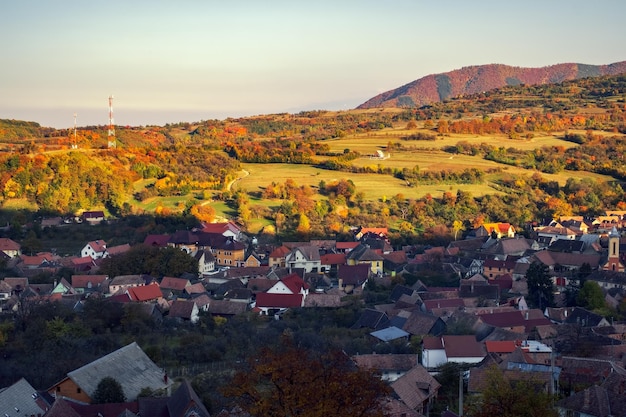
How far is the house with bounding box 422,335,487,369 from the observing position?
21281 mm

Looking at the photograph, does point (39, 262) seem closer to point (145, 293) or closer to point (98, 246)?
point (98, 246)

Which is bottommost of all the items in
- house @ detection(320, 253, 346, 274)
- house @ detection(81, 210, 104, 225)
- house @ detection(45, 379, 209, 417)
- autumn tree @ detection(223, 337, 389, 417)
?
house @ detection(320, 253, 346, 274)

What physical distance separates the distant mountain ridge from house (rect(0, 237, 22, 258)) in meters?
82.8

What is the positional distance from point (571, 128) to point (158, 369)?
165 ft

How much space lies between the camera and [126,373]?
60.3ft

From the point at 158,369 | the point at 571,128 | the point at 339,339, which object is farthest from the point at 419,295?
the point at 571,128

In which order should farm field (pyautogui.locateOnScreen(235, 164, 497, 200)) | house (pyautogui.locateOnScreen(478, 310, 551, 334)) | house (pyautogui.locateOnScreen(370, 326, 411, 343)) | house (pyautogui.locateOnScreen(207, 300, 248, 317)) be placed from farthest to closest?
farm field (pyautogui.locateOnScreen(235, 164, 497, 200)), house (pyautogui.locateOnScreen(207, 300, 248, 317)), house (pyautogui.locateOnScreen(478, 310, 551, 334)), house (pyautogui.locateOnScreen(370, 326, 411, 343))

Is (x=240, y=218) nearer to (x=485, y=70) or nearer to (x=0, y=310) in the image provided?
(x=0, y=310)

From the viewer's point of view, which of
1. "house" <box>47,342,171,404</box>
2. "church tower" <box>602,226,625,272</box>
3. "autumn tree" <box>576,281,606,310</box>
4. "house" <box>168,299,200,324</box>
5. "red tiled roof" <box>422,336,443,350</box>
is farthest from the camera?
"church tower" <box>602,226,625,272</box>

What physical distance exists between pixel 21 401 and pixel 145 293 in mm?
11881

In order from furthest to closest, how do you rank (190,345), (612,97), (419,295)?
(612,97), (419,295), (190,345)

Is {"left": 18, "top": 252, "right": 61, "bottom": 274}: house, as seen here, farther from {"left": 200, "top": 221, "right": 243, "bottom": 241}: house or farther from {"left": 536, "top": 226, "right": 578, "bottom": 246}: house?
{"left": 536, "top": 226, "right": 578, "bottom": 246}: house

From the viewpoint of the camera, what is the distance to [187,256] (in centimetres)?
3362

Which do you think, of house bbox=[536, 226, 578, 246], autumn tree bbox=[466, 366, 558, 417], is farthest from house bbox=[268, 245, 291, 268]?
autumn tree bbox=[466, 366, 558, 417]
